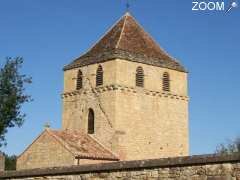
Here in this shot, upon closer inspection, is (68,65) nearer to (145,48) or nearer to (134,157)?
(145,48)

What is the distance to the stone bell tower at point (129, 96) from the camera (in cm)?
3512

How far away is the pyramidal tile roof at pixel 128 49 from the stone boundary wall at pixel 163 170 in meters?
21.1

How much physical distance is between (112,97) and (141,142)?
3.26m

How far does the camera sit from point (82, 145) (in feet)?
107

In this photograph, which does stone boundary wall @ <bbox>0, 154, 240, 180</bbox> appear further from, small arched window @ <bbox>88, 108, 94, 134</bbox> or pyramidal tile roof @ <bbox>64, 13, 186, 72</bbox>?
pyramidal tile roof @ <bbox>64, 13, 186, 72</bbox>

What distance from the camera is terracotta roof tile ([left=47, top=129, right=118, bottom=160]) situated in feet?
103

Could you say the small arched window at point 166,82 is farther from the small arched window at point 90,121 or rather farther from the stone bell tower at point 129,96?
the small arched window at point 90,121

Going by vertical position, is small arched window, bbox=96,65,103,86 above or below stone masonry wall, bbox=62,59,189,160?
above

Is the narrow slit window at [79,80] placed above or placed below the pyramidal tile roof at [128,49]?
below

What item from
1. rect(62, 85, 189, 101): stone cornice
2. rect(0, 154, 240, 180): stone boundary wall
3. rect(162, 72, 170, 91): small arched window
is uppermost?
rect(162, 72, 170, 91): small arched window

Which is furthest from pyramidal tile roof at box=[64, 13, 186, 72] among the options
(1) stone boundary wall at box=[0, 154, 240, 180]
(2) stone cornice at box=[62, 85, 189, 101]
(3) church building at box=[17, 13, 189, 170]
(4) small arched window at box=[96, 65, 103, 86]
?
(1) stone boundary wall at box=[0, 154, 240, 180]

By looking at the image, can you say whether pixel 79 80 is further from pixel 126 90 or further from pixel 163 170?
pixel 163 170

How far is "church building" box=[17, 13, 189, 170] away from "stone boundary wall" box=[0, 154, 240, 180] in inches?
670

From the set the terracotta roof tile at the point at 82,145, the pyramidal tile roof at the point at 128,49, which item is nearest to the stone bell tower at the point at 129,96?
the pyramidal tile roof at the point at 128,49
